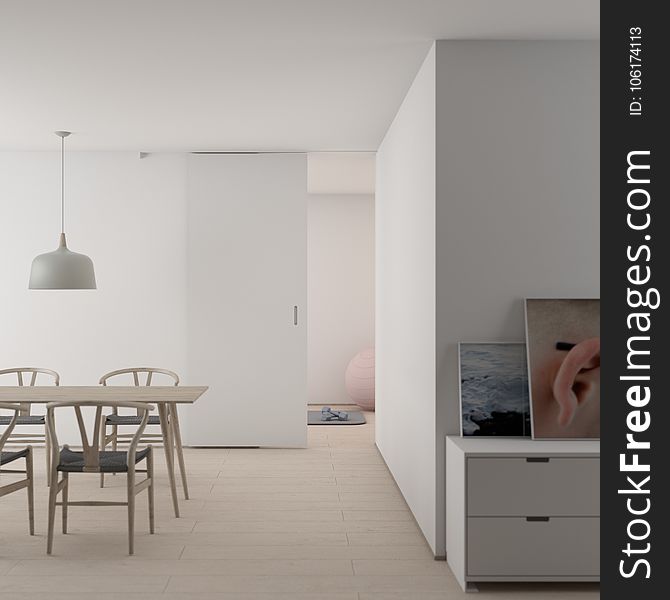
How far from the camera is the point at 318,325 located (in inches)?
422

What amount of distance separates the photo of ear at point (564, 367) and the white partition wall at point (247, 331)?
3.55m

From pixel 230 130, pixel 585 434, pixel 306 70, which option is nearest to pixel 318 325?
pixel 230 130

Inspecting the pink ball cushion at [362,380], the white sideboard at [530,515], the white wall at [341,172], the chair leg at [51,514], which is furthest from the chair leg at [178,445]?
the pink ball cushion at [362,380]

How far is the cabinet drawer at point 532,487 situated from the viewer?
12.5 ft

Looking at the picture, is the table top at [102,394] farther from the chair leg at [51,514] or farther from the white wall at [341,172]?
the white wall at [341,172]

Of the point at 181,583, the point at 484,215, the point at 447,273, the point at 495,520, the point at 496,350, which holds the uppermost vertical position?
the point at 484,215

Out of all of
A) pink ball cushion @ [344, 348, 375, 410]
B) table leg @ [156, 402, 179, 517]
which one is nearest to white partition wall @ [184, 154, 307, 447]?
table leg @ [156, 402, 179, 517]

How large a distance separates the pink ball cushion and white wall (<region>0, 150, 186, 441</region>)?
2908mm

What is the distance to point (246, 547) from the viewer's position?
4586 millimetres

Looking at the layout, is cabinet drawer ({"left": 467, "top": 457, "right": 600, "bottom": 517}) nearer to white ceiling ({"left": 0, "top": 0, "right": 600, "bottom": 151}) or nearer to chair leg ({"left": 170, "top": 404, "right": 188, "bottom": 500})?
white ceiling ({"left": 0, "top": 0, "right": 600, "bottom": 151})

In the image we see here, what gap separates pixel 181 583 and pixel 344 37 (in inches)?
105

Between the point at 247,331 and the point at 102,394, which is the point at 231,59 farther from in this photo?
the point at 247,331

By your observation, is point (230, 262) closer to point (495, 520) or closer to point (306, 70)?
point (306, 70)

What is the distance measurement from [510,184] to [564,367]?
915 mm
